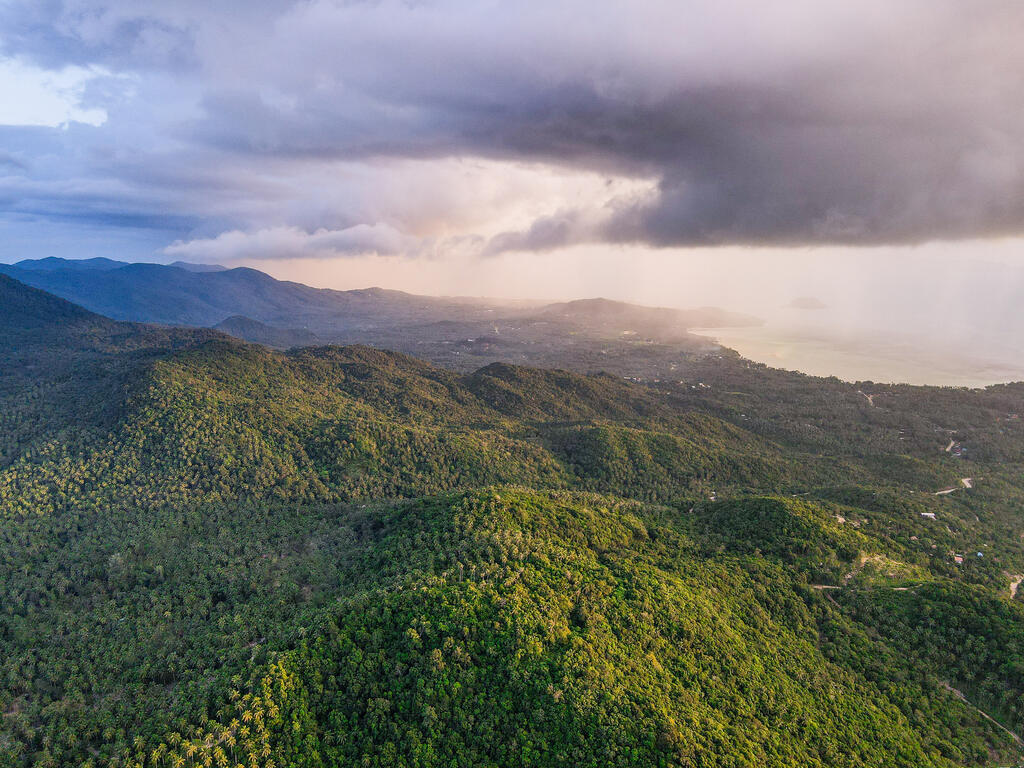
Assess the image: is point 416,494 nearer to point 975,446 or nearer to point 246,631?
point 246,631

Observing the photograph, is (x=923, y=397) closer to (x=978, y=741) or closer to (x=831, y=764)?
(x=978, y=741)

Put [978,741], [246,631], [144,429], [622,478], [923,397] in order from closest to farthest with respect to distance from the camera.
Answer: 1. [978,741]
2. [246,631]
3. [144,429]
4. [622,478]
5. [923,397]

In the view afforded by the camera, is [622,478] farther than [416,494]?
Yes

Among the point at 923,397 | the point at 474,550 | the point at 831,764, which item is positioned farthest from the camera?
the point at 923,397

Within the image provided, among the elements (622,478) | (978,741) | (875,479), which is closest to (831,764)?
(978,741)

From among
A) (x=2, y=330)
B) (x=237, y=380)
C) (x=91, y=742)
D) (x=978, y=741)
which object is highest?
(x=2, y=330)

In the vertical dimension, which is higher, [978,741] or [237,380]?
[237,380]

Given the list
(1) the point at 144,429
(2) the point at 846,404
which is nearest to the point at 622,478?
(1) the point at 144,429
